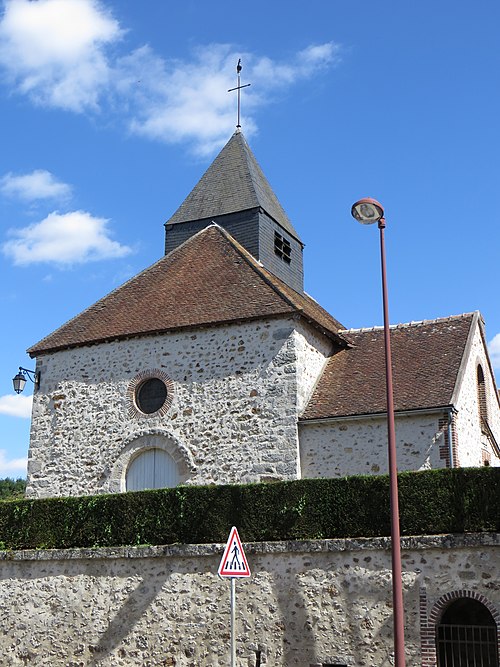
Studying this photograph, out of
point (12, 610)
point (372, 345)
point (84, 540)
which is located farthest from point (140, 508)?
point (372, 345)

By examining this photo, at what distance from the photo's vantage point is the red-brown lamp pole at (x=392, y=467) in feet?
28.7

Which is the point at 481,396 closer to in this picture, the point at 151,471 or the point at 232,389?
the point at 232,389

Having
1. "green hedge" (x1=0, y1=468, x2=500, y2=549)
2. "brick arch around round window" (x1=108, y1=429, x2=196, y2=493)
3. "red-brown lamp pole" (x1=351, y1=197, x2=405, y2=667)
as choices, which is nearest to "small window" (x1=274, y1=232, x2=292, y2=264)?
"brick arch around round window" (x1=108, y1=429, x2=196, y2=493)

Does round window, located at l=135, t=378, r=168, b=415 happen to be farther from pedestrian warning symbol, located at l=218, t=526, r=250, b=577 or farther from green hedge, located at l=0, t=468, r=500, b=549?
pedestrian warning symbol, located at l=218, t=526, r=250, b=577

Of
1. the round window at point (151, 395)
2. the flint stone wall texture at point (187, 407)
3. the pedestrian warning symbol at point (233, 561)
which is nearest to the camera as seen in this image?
the pedestrian warning symbol at point (233, 561)

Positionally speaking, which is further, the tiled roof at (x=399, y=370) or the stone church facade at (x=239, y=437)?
the tiled roof at (x=399, y=370)

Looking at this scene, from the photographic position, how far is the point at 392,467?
938 centimetres

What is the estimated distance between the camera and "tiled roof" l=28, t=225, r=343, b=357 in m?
16.7

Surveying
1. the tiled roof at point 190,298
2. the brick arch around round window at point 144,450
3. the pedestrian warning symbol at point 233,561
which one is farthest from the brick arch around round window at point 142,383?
the pedestrian warning symbol at point 233,561

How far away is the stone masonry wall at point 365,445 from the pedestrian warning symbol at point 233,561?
5791mm

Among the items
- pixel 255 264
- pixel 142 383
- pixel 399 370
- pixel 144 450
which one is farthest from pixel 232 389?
pixel 399 370

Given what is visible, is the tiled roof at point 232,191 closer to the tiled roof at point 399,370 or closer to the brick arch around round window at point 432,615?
the tiled roof at point 399,370

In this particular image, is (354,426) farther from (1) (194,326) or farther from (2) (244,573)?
(2) (244,573)

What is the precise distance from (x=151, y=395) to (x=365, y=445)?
15.9ft
